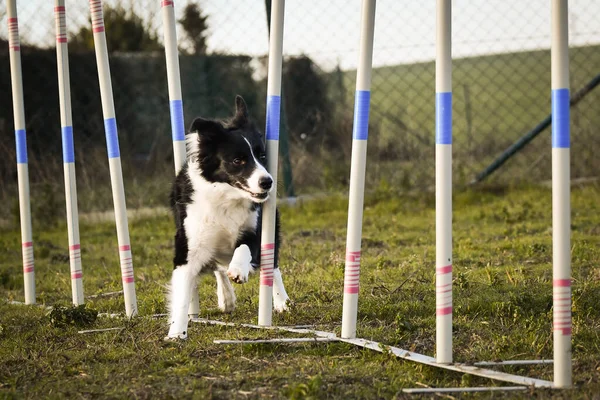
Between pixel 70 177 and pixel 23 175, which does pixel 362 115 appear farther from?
pixel 23 175

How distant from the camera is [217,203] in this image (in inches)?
175

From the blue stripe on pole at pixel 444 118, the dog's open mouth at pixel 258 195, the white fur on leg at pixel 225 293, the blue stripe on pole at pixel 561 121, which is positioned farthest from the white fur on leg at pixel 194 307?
the blue stripe on pole at pixel 561 121

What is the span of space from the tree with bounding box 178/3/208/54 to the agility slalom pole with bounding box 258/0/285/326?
5997 mm

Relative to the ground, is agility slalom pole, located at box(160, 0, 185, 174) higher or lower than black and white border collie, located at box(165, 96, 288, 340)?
→ higher

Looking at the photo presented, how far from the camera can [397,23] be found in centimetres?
916

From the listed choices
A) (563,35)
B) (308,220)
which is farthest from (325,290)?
(308,220)

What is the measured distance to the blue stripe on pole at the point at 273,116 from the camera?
4034 millimetres

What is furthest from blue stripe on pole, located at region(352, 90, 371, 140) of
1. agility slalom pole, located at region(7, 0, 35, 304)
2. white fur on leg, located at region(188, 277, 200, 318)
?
agility slalom pole, located at region(7, 0, 35, 304)

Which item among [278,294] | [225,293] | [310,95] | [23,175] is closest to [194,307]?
[225,293]

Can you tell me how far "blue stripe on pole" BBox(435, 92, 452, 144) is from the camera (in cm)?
311

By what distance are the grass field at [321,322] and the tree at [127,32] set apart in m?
4.81

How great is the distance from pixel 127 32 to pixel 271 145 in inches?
333

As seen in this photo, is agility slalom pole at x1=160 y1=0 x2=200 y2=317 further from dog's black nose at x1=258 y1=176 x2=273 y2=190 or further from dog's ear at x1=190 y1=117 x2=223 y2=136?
dog's black nose at x1=258 y1=176 x2=273 y2=190

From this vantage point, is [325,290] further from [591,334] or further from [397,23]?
[397,23]
